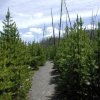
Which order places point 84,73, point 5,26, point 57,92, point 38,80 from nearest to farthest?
point 84,73
point 57,92
point 5,26
point 38,80

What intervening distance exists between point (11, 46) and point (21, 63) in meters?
1.30

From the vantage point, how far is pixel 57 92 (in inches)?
878

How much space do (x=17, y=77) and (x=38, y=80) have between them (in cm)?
974

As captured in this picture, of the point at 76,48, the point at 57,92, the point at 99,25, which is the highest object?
the point at 99,25

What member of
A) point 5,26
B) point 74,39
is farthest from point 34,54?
point 74,39

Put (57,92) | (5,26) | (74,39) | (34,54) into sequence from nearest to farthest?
(74,39)
(57,92)
(5,26)
(34,54)

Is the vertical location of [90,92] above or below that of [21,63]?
below

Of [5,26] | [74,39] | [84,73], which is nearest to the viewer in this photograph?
[84,73]

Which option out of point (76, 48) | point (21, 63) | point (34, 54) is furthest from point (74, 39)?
point (34, 54)

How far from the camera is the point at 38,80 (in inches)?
1172

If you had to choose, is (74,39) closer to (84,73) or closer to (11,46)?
(84,73)

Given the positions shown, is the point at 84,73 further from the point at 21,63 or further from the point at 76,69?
the point at 21,63

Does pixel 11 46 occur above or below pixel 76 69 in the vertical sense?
above

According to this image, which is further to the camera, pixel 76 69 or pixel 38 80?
pixel 38 80
